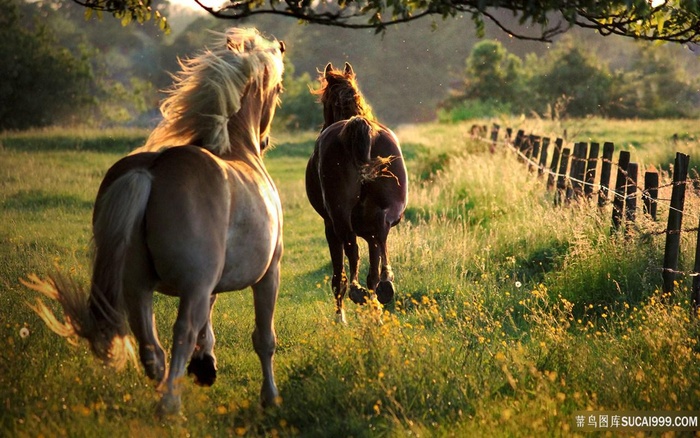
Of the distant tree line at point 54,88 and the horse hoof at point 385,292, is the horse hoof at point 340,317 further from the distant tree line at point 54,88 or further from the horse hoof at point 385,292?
the distant tree line at point 54,88

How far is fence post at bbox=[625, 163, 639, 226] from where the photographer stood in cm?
841

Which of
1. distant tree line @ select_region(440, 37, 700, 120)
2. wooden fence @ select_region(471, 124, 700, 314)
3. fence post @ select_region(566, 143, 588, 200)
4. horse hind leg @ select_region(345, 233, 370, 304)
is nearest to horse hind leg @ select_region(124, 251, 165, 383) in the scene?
horse hind leg @ select_region(345, 233, 370, 304)

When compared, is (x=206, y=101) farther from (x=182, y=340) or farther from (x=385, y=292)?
(x=385, y=292)

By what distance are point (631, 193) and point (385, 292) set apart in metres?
2.83

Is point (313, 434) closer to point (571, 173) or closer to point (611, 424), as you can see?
point (611, 424)

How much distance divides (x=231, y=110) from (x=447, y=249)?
469 cm

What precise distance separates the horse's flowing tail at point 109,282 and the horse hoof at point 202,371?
535mm

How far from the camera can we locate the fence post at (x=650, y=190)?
790cm

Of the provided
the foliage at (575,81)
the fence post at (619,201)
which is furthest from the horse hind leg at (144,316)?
the foliage at (575,81)

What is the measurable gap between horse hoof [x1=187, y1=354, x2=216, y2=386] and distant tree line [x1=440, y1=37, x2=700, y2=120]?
39.9 metres

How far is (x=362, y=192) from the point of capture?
802cm

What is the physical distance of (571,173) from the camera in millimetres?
12172

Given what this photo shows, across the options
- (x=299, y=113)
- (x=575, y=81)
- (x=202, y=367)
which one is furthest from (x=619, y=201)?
(x=299, y=113)

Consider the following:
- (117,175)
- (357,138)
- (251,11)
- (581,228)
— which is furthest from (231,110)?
(581,228)
